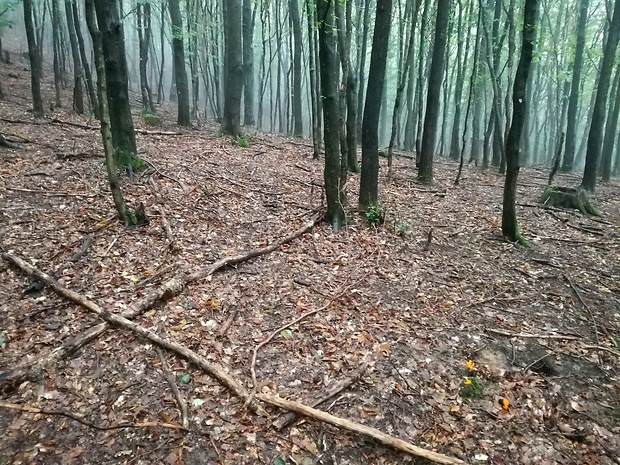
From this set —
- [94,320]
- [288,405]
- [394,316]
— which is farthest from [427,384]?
[94,320]


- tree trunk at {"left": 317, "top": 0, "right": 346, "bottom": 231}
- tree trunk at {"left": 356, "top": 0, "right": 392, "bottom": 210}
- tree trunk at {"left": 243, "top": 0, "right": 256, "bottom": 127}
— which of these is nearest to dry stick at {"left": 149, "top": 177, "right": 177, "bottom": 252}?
tree trunk at {"left": 317, "top": 0, "right": 346, "bottom": 231}

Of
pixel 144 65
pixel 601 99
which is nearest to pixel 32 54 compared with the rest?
pixel 144 65

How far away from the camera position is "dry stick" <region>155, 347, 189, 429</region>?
3519mm

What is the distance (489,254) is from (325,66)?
4542mm

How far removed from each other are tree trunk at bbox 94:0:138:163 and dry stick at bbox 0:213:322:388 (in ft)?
11.7

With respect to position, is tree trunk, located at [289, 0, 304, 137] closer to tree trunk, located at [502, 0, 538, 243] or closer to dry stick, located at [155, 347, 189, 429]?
tree trunk, located at [502, 0, 538, 243]

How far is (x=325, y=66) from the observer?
670 centimetres

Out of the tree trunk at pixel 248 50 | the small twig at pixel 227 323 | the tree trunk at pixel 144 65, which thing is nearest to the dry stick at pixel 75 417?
the small twig at pixel 227 323

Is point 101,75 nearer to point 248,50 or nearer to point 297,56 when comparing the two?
point 248,50

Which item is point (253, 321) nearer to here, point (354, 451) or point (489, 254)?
point (354, 451)

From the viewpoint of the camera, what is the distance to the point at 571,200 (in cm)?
1018

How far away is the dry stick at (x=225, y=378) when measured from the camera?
11.3 ft

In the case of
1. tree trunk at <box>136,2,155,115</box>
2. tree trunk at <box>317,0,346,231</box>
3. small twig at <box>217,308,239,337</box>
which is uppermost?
tree trunk at <box>136,2,155,115</box>

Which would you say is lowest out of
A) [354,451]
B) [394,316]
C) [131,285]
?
[354,451]
